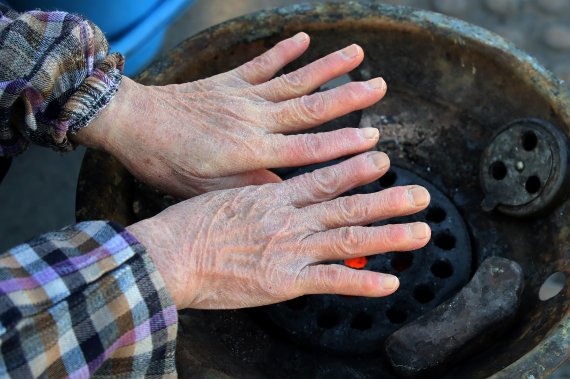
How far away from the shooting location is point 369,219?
1.33 metres

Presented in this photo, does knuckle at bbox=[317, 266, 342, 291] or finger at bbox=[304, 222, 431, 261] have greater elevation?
finger at bbox=[304, 222, 431, 261]

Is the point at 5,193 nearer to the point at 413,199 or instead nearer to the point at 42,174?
the point at 42,174

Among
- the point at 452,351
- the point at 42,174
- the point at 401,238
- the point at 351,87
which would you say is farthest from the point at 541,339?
the point at 42,174

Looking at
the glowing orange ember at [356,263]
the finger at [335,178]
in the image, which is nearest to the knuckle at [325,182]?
the finger at [335,178]

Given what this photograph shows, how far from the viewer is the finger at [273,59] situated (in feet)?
5.16

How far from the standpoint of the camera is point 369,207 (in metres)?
1.31

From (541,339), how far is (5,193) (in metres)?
2.11

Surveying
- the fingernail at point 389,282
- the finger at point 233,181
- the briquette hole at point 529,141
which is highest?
the briquette hole at point 529,141

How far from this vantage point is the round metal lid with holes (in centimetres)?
145

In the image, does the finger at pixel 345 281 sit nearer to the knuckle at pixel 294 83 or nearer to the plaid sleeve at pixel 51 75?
the knuckle at pixel 294 83

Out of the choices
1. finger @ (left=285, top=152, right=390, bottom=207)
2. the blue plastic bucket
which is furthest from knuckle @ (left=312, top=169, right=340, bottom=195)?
the blue plastic bucket

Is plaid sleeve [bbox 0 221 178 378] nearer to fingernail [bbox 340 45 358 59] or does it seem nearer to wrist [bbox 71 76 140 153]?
wrist [bbox 71 76 140 153]

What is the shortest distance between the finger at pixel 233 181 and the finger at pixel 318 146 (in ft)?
0.17

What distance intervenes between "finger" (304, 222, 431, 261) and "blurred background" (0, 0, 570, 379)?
1217mm
